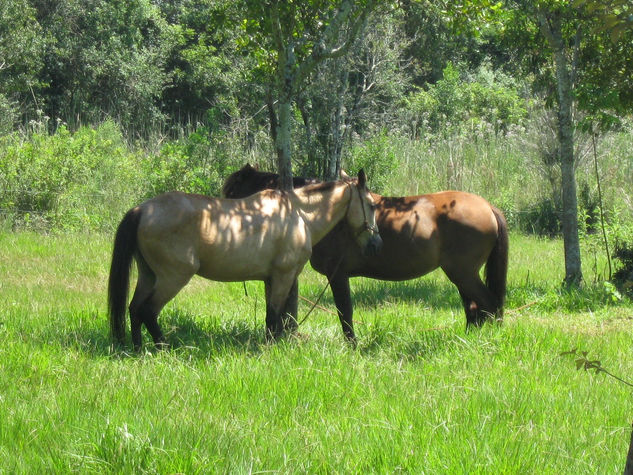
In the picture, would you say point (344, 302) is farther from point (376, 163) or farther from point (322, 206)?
point (376, 163)

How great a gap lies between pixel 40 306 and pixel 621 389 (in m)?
6.19

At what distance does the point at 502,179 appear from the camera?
19.3m

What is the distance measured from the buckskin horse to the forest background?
3.93 ft

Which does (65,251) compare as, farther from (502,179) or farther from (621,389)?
(502,179)

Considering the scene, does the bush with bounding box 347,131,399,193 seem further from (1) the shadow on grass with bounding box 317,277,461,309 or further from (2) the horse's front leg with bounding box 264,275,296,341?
(2) the horse's front leg with bounding box 264,275,296,341

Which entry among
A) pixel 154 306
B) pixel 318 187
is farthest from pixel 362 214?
pixel 154 306

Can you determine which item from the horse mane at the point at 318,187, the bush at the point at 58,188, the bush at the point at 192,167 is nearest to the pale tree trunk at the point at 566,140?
the horse mane at the point at 318,187

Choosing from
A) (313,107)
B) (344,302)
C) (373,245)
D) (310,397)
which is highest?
(313,107)

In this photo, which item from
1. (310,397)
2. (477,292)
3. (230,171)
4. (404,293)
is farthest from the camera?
(230,171)

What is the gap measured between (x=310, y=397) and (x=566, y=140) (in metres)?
7.44

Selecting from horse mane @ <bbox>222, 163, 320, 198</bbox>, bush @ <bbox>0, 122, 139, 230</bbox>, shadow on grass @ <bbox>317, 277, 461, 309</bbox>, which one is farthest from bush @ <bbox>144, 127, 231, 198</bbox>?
horse mane @ <bbox>222, 163, 320, 198</bbox>

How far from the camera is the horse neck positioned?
7.59 metres

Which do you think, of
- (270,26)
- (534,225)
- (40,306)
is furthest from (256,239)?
(534,225)

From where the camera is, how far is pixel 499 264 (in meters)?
8.05
